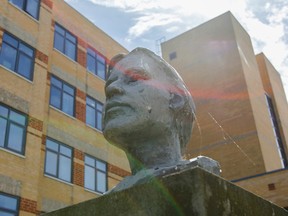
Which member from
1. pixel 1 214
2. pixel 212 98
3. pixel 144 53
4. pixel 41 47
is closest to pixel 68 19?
pixel 41 47

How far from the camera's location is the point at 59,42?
20375mm

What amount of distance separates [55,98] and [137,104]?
53.4 feet

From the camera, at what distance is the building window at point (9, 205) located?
1372 centimetres

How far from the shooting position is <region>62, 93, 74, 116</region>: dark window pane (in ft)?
62.6

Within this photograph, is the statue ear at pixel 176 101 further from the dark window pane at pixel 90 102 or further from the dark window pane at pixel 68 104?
the dark window pane at pixel 90 102

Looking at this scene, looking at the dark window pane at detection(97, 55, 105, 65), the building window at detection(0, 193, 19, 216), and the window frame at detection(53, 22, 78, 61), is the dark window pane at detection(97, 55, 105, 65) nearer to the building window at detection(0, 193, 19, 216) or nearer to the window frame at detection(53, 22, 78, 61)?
the window frame at detection(53, 22, 78, 61)

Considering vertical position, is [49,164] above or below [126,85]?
above

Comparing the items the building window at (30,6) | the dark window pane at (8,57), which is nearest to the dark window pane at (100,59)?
the building window at (30,6)

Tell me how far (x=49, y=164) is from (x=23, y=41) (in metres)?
5.10

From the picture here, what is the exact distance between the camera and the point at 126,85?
2.96 metres

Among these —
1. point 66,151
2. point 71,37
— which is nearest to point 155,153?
point 66,151

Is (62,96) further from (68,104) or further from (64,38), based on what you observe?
(64,38)

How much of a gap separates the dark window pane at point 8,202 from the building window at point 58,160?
7.74ft

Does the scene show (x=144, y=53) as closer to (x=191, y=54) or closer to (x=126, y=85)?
(x=126, y=85)
